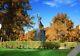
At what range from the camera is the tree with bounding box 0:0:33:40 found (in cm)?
3852

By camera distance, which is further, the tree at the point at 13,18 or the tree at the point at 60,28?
the tree at the point at 60,28

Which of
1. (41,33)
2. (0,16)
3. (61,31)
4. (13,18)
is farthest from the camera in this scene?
(61,31)

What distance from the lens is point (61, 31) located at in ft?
161

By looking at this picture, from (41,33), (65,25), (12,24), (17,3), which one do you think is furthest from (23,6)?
(65,25)

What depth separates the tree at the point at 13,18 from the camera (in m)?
38.5

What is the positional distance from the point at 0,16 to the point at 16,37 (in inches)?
223

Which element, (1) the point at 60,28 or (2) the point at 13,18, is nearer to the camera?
(2) the point at 13,18

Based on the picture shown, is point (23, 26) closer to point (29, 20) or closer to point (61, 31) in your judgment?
point (29, 20)

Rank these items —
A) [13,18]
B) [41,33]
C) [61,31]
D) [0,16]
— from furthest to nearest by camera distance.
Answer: [61,31]
[13,18]
[0,16]
[41,33]

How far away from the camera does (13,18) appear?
3934 cm

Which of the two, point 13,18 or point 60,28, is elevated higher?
point 13,18

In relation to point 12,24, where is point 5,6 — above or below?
above

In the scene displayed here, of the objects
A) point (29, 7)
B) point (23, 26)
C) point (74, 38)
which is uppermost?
point (29, 7)

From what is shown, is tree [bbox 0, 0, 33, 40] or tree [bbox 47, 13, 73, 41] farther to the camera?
tree [bbox 47, 13, 73, 41]
